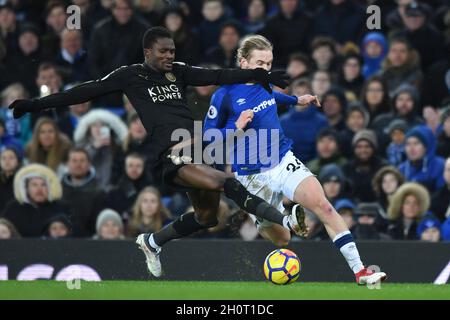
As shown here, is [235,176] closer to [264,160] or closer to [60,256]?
[264,160]

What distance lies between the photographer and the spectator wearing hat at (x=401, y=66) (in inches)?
579

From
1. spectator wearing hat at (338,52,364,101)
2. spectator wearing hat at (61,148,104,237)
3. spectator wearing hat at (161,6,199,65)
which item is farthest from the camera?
spectator wearing hat at (161,6,199,65)

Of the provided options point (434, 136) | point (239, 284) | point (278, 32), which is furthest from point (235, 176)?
point (278, 32)

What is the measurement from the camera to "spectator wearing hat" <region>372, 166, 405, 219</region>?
43.6 ft

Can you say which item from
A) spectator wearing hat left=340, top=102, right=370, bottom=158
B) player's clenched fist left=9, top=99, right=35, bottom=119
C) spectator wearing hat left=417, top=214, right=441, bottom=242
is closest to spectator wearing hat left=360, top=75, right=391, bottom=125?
spectator wearing hat left=340, top=102, right=370, bottom=158

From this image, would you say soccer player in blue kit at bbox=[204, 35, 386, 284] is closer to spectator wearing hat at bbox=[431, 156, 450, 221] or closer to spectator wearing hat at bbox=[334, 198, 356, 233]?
spectator wearing hat at bbox=[334, 198, 356, 233]

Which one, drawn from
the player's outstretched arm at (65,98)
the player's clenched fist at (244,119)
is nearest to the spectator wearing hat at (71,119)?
the player's outstretched arm at (65,98)

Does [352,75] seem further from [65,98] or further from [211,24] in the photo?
[65,98]

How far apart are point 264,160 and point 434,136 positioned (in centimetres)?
409

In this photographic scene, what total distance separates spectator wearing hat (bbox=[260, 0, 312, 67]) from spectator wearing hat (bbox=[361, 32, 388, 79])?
88 centimetres

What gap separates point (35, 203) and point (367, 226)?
3.81 meters

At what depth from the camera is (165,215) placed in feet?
43.6

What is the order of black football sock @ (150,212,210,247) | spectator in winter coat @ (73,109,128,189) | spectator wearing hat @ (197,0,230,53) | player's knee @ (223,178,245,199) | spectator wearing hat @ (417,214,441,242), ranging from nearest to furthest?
player's knee @ (223,178,245,199)
black football sock @ (150,212,210,247)
spectator wearing hat @ (417,214,441,242)
spectator in winter coat @ (73,109,128,189)
spectator wearing hat @ (197,0,230,53)

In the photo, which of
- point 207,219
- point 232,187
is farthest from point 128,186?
point 232,187
